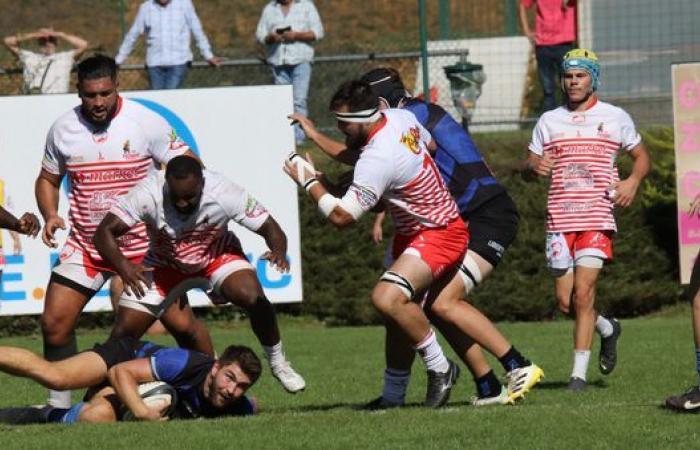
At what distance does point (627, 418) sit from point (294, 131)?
9.08 meters

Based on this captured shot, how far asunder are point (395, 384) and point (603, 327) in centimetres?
246

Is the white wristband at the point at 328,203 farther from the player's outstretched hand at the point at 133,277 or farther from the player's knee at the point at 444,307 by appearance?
the player's outstretched hand at the point at 133,277

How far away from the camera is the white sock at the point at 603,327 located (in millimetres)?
12180

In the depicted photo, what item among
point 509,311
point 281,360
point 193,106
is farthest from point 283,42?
point 281,360

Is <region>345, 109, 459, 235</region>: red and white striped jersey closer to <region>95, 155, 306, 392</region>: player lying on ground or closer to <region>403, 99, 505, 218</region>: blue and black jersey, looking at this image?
<region>403, 99, 505, 218</region>: blue and black jersey

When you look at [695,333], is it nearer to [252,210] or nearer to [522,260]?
[252,210]

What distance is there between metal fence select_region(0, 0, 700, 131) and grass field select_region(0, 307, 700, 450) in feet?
22.6

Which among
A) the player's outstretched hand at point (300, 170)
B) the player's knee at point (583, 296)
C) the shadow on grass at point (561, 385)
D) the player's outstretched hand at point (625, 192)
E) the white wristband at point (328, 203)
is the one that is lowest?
the shadow on grass at point (561, 385)

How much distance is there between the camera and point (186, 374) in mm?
9797

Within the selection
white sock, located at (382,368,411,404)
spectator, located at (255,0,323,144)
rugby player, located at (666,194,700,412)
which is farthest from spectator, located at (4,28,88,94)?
rugby player, located at (666,194,700,412)

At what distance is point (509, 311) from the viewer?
59.4 feet

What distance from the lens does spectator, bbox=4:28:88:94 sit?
62.4 ft

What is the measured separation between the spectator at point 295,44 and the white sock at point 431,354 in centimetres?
901

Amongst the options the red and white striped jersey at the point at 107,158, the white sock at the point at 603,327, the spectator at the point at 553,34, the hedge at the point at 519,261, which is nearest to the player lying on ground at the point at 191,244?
the red and white striped jersey at the point at 107,158
